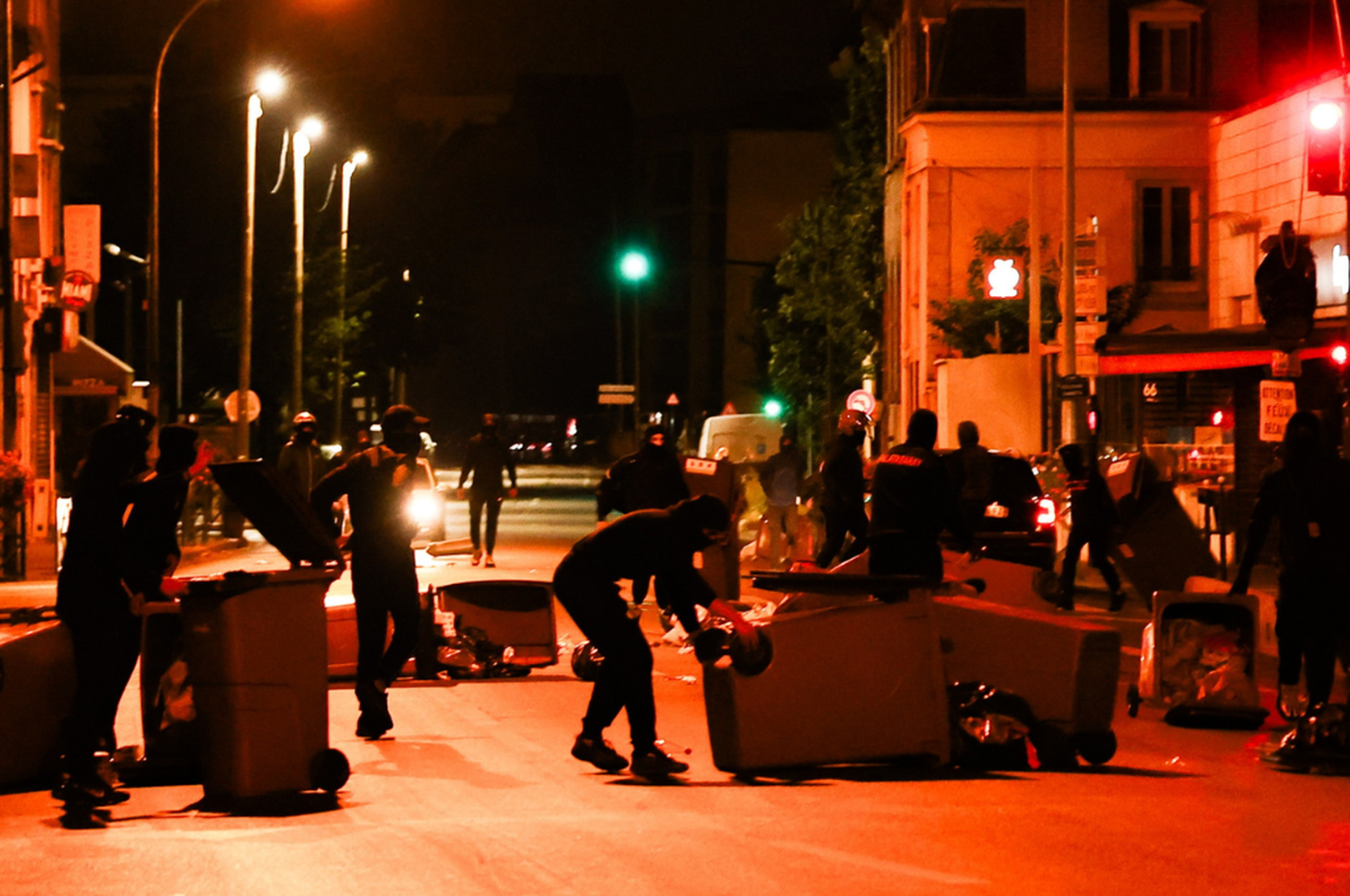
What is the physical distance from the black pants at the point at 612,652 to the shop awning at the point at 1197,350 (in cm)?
1509

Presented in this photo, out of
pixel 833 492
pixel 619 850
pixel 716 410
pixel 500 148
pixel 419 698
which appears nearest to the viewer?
pixel 619 850

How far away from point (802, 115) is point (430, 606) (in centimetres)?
7461

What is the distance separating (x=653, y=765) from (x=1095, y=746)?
7.61ft

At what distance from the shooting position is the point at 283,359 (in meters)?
46.2

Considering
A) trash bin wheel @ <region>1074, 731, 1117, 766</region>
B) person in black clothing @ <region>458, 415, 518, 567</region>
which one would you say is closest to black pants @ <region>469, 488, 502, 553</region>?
person in black clothing @ <region>458, 415, 518, 567</region>

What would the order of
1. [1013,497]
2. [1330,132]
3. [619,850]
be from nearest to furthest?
[619,850], [1330,132], [1013,497]

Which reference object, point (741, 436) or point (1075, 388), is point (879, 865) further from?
point (741, 436)

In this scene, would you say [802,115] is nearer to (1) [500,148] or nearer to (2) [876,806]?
(1) [500,148]

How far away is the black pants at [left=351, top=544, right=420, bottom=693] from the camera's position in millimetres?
10367

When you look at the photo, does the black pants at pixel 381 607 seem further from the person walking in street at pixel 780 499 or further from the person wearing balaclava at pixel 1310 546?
the person walking in street at pixel 780 499

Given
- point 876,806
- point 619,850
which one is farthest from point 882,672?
point 619,850

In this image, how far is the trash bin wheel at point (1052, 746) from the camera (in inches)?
367

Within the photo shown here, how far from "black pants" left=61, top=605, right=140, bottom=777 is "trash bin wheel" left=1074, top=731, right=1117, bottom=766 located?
15.4ft

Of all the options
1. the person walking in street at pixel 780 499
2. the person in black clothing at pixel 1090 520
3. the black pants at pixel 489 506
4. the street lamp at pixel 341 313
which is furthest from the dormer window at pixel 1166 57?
the person in black clothing at pixel 1090 520
